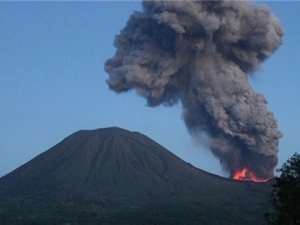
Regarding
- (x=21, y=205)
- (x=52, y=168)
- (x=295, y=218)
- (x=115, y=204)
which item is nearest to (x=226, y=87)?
(x=115, y=204)

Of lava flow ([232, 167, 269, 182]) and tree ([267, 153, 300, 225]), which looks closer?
tree ([267, 153, 300, 225])

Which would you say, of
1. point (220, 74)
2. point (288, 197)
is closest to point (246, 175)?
point (220, 74)

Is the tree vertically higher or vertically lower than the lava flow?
lower

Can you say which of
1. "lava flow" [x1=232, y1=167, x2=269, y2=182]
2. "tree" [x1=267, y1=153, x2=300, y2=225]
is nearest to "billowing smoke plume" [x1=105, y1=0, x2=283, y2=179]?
"lava flow" [x1=232, y1=167, x2=269, y2=182]

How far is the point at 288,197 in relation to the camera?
1483 cm

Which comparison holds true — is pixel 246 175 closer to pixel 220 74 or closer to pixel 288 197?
pixel 220 74

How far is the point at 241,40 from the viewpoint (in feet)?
183

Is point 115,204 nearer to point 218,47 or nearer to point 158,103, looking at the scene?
point 158,103

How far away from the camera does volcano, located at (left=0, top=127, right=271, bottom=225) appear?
59406 millimetres

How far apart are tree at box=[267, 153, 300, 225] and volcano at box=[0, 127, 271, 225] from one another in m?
41.4

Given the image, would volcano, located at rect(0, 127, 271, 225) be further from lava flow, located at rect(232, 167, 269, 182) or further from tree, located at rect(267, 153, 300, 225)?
tree, located at rect(267, 153, 300, 225)

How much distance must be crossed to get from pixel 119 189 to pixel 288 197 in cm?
5743

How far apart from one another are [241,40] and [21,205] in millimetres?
26484

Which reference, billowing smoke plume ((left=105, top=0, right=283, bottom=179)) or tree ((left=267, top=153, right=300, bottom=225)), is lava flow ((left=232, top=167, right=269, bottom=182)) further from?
tree ((left=267, top=153, right=300, bottom=225))
